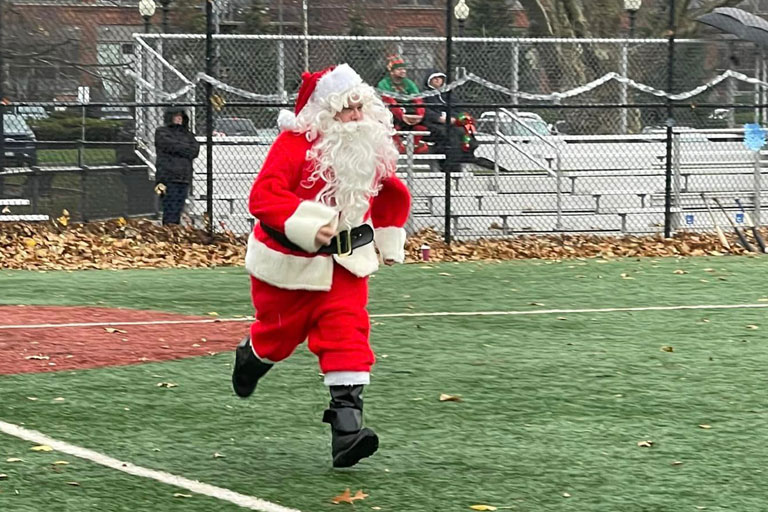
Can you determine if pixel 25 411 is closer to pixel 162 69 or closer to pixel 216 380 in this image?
pixel 216 380

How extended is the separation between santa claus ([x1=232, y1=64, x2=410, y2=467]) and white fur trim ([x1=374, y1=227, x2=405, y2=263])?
152mm

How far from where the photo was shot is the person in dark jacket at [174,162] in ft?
54.6

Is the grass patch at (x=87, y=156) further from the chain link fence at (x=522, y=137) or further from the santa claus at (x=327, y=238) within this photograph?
the santa claus at (x=327, y=238)

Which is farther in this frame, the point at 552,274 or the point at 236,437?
the point at 552,274

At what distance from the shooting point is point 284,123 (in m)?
6.12

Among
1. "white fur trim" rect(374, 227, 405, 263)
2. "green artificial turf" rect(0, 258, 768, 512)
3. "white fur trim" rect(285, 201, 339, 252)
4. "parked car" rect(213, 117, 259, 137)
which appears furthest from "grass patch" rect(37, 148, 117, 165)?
"white fur trim" rect(285, 201, 339, 252)

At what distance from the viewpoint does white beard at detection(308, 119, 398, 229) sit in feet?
19.7

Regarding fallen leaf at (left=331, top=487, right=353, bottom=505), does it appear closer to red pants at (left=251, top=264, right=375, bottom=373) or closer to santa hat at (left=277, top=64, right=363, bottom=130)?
red pants at (left=251, top=264, right=375, bottom=373)

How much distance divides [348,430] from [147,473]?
0.82 metres

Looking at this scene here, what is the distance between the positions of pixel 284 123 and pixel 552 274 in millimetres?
7636

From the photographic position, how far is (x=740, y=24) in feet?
74.1

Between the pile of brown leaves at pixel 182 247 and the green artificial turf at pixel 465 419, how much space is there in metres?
3.75

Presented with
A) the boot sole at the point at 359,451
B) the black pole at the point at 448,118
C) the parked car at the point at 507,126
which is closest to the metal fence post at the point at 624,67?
the parked car at the point at 507,126

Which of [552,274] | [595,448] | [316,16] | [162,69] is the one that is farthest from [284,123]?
[316,16]
